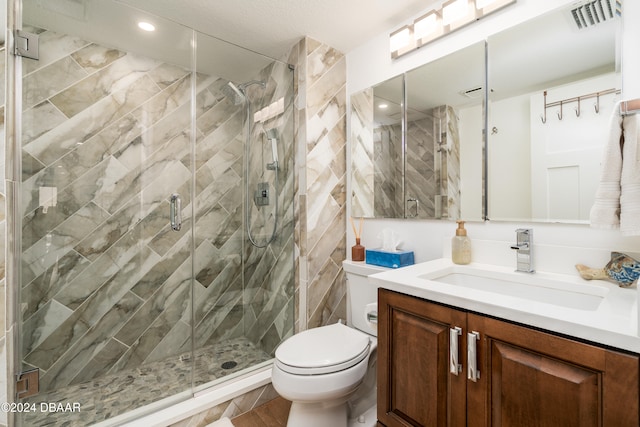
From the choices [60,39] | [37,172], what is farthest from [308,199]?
[60,39]

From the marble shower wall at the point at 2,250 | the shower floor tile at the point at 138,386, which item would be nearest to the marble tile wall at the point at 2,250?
the marble shower wall at the point at 2,250

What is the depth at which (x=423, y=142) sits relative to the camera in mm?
1664

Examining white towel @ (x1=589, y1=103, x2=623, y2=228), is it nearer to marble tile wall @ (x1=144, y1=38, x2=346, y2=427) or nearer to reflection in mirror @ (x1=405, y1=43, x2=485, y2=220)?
reflection in mirror @ (x1=405, y1=43, x2=485, y2=220)

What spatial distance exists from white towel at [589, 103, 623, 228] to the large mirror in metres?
0.50

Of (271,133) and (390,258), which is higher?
(271,133)

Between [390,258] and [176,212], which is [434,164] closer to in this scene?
[390,258]

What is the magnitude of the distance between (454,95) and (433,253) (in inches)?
33.3

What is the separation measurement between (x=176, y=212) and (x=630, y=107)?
214cm

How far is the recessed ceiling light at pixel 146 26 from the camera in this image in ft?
5.52

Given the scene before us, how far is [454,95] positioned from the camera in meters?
1.53

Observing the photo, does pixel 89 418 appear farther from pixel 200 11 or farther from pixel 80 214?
pixel 200 11

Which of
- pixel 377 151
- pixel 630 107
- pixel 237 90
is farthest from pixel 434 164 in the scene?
pixel 237 90

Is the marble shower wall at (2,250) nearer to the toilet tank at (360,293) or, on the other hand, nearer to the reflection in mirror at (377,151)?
the toilet tank at (360,293)

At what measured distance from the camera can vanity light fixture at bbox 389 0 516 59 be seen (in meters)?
1.42
